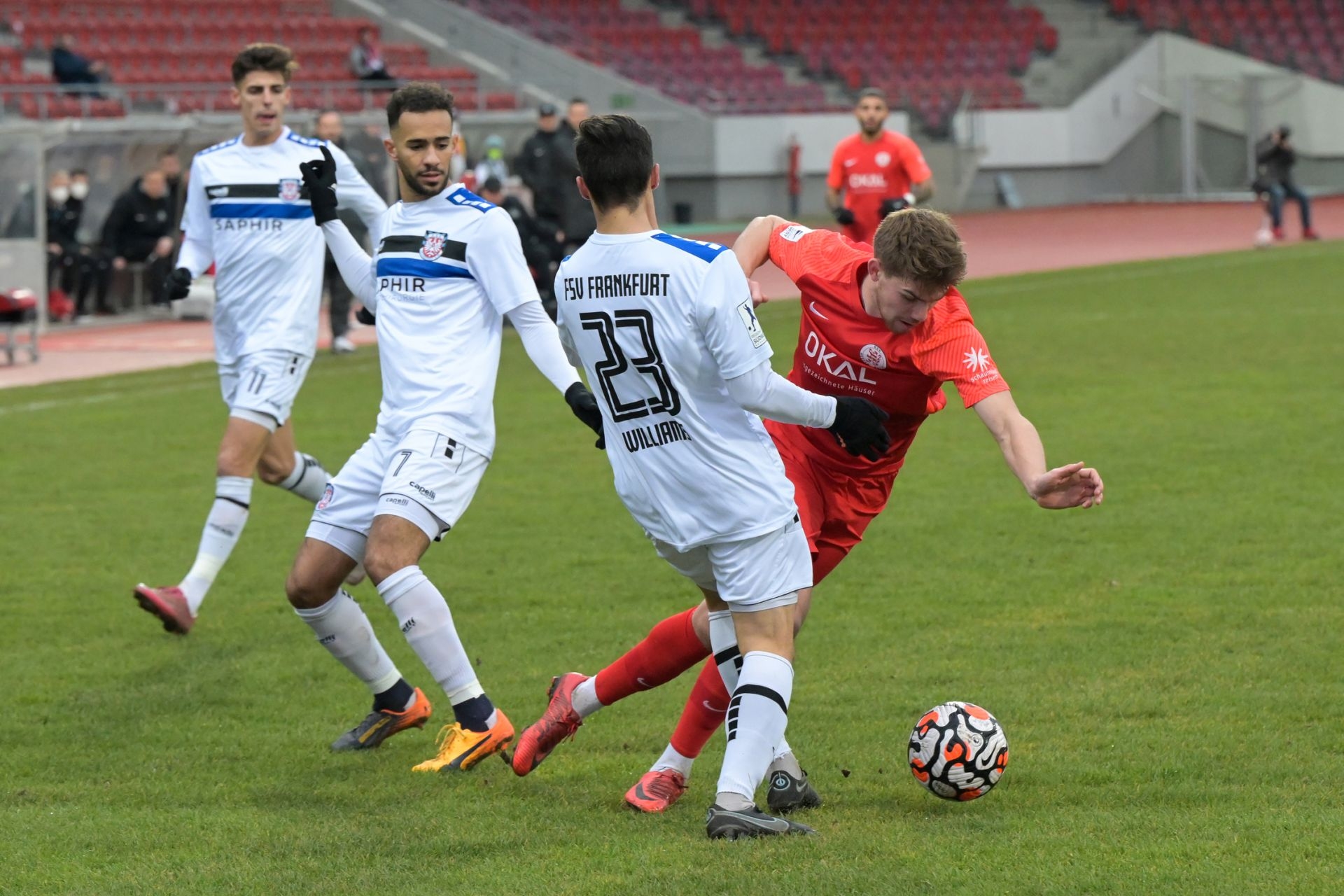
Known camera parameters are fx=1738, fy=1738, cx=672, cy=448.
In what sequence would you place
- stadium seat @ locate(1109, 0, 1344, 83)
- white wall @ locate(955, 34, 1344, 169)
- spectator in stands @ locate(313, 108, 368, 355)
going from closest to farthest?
spectator in stands @ locate(313, 108, 368, 355), white wall @ locate(955, 34, 1344, 169), stadium seat @ locate(1109, 0, 1344, 83)

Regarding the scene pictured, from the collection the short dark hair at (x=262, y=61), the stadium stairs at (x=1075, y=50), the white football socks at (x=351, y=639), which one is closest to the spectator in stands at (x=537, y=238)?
the short dark hair at (x=262, y=61)

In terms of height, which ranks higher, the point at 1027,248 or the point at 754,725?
the point at 754,725

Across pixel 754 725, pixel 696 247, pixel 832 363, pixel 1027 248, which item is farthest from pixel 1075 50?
pixel 754 725

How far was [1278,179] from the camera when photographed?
28.0 m

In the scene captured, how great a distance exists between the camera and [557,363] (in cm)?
516

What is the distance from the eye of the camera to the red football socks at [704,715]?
4.86 meters

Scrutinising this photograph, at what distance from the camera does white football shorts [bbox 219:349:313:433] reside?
7.32 meters

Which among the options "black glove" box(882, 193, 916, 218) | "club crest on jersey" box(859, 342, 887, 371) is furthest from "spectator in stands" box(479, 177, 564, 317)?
"club crest on jersey" box(859, 342, 887, 371)

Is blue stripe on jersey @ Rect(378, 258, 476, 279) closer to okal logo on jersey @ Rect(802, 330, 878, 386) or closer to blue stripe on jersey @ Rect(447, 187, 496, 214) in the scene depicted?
blue stripe on jersey @ Rect(447, 187, 496, 214)

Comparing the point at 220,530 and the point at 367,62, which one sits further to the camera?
the point at 367,62

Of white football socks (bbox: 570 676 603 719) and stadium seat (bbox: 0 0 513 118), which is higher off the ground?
stadium seat (bbox: 0 0 513 118)

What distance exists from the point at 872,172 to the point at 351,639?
1104 cm

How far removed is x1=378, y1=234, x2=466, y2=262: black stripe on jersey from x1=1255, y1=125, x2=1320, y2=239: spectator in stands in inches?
964

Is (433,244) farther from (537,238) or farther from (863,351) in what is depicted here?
(537,238)
